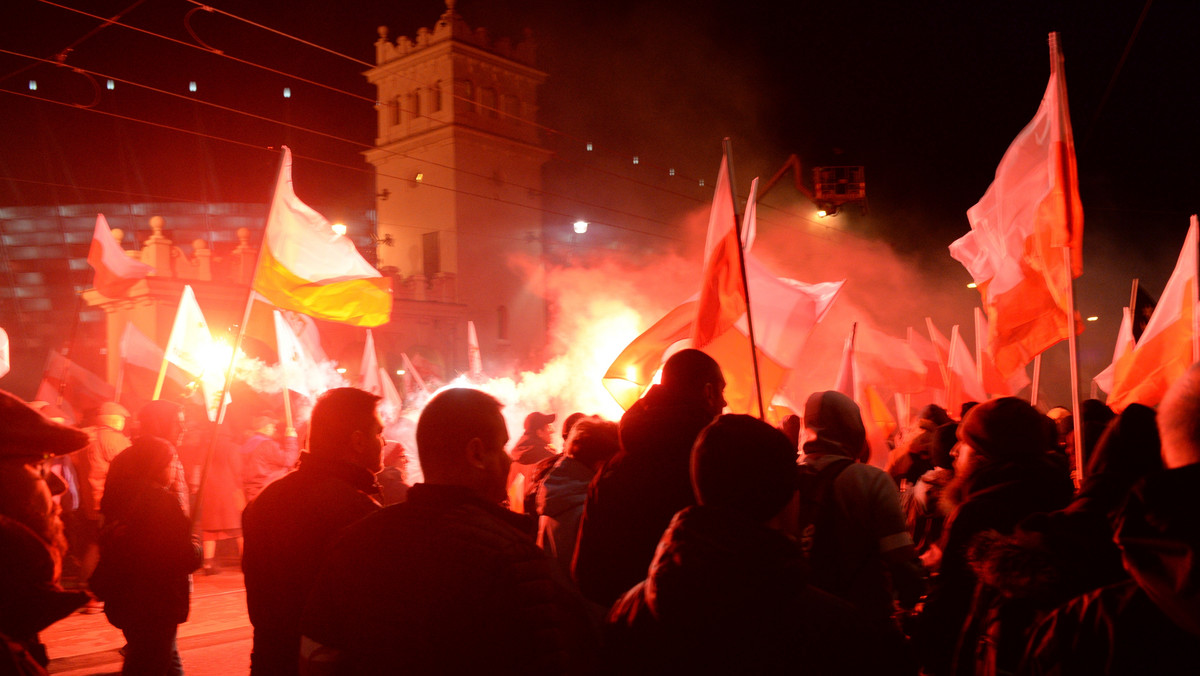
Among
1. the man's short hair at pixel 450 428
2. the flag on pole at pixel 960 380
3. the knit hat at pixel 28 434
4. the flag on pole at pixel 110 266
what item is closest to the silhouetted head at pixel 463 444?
the man's short hair at pixel 450 428

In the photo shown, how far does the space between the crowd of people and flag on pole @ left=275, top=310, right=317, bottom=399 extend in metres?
7.46

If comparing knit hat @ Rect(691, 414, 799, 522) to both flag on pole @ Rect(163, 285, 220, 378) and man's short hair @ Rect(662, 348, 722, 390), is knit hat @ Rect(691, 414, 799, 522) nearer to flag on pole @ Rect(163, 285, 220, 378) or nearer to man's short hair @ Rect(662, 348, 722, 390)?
man's short hair @ Rect(662, 348, 722, 390)

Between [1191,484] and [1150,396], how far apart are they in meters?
7.02

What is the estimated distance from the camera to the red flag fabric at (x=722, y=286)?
6.49 metres

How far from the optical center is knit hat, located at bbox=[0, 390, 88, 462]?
10.4 feet

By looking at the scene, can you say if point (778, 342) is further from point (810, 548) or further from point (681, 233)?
point (681, 233)

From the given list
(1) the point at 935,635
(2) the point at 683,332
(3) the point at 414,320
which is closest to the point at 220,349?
(3) the point at 414,320

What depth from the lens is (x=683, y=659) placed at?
210cm

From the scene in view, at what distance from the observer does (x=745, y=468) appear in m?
2.19

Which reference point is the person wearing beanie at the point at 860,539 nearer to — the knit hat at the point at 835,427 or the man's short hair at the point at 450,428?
the knit hat at the point at 835,427

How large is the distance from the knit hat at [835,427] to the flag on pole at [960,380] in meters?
8.85

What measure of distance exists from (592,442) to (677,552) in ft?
9.15

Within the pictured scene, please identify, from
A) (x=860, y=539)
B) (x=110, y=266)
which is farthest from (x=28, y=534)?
(x=110, y=266)

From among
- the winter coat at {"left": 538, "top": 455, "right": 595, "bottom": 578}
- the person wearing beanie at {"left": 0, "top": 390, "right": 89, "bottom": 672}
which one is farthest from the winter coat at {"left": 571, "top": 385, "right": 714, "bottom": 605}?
the person wearing beanie at {"left": 0, "top": 390, "right": 89, "bottom": 672}
